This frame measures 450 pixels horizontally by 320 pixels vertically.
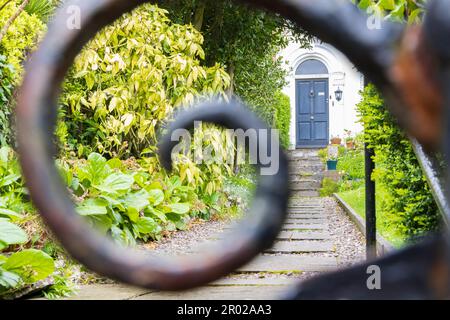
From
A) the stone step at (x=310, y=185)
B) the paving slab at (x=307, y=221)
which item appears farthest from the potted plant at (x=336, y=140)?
the paving slab at (x=307, y=221)

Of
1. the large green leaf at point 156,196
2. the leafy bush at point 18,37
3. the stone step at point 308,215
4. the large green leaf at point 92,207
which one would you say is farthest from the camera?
the stone step at point 308,215

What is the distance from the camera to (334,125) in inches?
635

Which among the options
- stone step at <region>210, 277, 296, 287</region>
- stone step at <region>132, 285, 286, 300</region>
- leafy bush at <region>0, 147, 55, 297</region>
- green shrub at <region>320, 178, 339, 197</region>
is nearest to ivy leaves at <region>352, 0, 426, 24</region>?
stone step at <region>132, 285, 286, 300</region>

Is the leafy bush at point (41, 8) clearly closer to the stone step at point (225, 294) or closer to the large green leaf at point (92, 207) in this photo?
the large green leaf at point (92, 207)

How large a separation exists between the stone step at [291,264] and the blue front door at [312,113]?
11812mm

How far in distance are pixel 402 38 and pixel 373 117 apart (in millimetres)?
3653

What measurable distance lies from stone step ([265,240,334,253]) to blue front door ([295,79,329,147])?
11.0 meters

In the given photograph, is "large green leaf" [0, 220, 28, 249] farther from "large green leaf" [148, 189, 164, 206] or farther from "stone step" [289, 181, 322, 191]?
"stone step" [289, 181, 322, 191]

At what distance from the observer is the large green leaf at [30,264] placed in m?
3.15

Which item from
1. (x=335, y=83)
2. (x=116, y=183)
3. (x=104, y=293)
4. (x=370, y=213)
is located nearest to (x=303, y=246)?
(x=370, y=213)

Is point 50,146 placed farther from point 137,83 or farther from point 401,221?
point 137,83

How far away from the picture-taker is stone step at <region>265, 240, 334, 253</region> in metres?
5.04

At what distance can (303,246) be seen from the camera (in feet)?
Answer: 17.4

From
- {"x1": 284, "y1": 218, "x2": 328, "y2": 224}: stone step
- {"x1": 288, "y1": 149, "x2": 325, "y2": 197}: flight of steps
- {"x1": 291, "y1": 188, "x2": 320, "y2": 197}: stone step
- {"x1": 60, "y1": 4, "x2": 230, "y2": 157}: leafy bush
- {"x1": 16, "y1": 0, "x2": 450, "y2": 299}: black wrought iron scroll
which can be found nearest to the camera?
{"x1": 16, "y1": 0, "x2": 450, "y2": 299}: black wrought iron scroll
